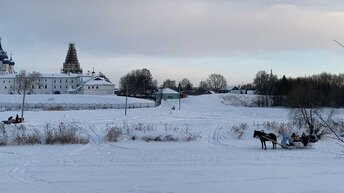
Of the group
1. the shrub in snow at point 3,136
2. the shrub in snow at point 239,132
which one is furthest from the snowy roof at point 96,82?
the shrub in snow at point 3,136

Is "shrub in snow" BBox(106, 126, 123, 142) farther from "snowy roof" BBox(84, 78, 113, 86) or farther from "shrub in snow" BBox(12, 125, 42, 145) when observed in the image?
"snowy roof" BBox(84, 78, 113, 86)

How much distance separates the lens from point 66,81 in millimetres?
145750

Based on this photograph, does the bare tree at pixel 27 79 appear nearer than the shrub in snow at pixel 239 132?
No

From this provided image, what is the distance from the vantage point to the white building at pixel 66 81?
12406cm

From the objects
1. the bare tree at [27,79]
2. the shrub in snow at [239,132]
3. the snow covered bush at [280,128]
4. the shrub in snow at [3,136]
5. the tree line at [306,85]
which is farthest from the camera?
the bare tree at [27,79]

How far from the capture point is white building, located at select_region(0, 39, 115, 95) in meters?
124

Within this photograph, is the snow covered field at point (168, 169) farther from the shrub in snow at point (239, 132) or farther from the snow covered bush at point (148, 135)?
the shrub in snow at point (239, 132)

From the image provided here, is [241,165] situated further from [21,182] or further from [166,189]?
[21,182]

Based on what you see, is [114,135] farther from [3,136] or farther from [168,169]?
[168,169]

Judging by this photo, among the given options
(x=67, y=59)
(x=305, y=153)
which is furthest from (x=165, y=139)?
(x=67, y=59)

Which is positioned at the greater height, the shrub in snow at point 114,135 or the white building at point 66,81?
the white building at point 66,81

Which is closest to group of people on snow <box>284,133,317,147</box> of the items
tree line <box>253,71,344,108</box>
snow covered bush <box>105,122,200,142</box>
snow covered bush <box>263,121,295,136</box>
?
snow covered bush <box>105,122,200,142</box>

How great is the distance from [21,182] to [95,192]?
295 centimetres

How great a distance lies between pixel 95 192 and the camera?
13.1 m
